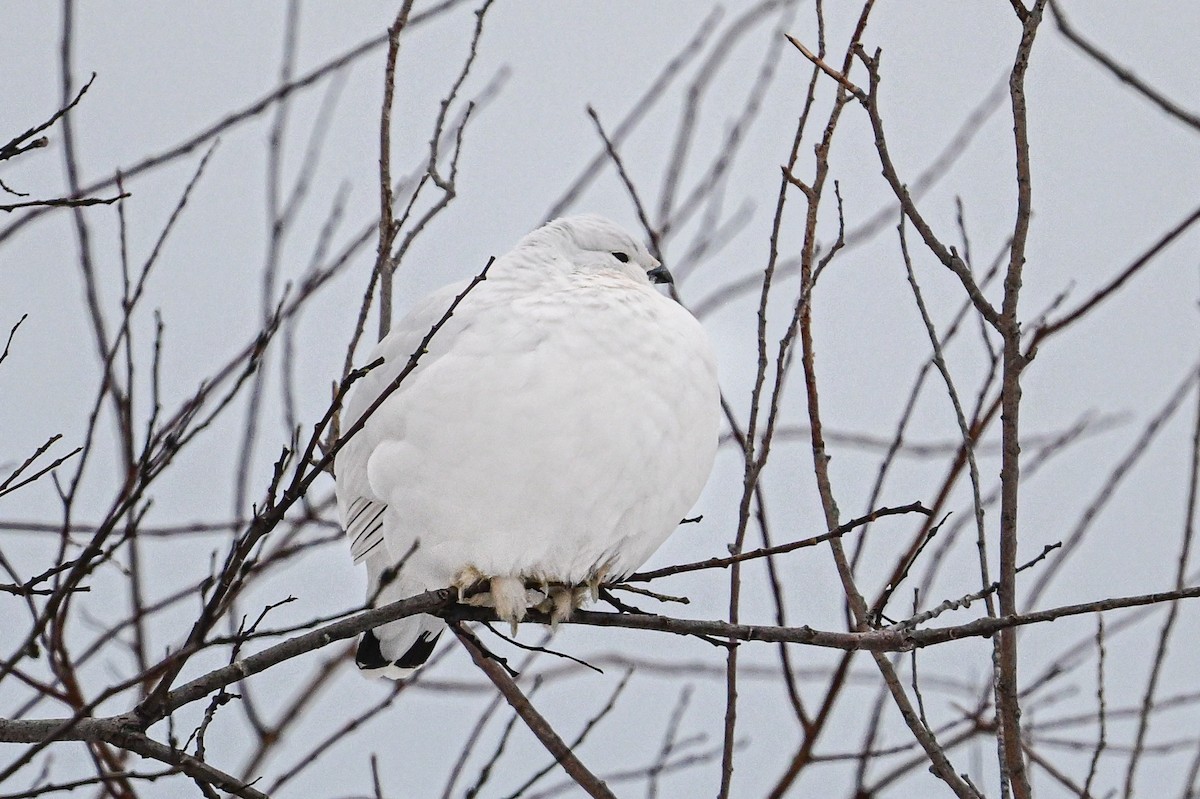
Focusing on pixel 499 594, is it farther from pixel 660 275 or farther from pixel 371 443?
pixel 660 275

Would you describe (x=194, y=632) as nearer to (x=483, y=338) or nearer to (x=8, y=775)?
(x=8, y=775)

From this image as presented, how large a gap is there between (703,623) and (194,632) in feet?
2.41

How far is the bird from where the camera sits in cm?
237

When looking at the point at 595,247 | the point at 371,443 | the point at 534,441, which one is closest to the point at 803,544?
the point at 534,441

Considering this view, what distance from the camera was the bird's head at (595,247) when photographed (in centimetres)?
298

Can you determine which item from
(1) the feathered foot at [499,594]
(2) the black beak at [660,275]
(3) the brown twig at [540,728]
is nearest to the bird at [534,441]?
(1) the feathered foot at [499,594]

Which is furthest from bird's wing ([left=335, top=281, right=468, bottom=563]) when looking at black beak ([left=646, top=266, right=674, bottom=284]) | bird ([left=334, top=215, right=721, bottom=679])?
→ black beak ([left=646, top=266, right=674, bottom=284])

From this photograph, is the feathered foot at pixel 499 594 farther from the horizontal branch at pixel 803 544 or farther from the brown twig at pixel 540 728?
the horizontal branch at pixel 803 544

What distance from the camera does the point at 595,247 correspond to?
305 cm

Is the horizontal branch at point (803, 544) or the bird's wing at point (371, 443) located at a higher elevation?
the bird's wing at point (371, 443)

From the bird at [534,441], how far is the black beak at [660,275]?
35 centimetres

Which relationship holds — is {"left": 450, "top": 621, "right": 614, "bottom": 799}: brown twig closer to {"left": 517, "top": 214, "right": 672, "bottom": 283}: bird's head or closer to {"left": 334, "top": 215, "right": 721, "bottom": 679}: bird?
{"left": 334, "top": 215, "right": 721, "bottom": 679}: bird

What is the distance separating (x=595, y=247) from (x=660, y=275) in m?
0.18

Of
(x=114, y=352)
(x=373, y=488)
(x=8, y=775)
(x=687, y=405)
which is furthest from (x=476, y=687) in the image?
(x=8, y=775)
